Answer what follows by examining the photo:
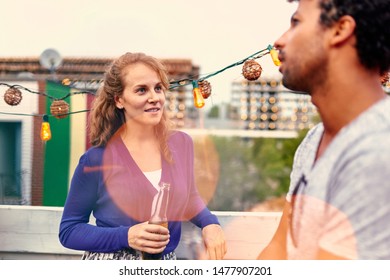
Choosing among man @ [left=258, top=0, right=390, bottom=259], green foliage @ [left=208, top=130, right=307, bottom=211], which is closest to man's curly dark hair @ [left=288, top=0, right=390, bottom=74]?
man @ [left=258, top=0, right=390, bottom=259]

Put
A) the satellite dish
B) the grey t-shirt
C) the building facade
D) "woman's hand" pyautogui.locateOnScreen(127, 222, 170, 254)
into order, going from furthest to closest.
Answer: the building facade
the satellite dish
"woman's hand" pyautogui.locateOnScreen(127, 222, 170, 254)
the grey t-shirt

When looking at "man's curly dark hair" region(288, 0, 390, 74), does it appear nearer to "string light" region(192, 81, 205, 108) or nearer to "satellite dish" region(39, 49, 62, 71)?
"string light" region(192, 81, 205, 108)

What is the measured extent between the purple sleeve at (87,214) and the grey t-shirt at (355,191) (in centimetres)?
63

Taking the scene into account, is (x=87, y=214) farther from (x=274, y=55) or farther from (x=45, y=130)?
(x=274, y=55)

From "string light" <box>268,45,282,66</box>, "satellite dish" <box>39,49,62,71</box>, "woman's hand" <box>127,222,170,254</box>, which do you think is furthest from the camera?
"satellite dish" <box>39,49,62,71</box>

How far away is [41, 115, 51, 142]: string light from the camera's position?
5.92 feet

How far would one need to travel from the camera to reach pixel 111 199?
1.62m

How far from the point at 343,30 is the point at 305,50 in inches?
3.6

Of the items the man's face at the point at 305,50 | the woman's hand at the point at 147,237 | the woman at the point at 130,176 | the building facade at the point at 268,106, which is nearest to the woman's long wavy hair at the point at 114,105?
the woman at the point at 130,176

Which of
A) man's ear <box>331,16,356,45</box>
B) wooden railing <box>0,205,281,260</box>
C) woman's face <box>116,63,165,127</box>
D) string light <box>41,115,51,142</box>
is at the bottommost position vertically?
wooden railing <box>0,205,281,260</box>

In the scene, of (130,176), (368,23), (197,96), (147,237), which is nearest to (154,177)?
(130,176)

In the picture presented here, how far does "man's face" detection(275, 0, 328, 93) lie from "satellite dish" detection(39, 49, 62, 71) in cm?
86
